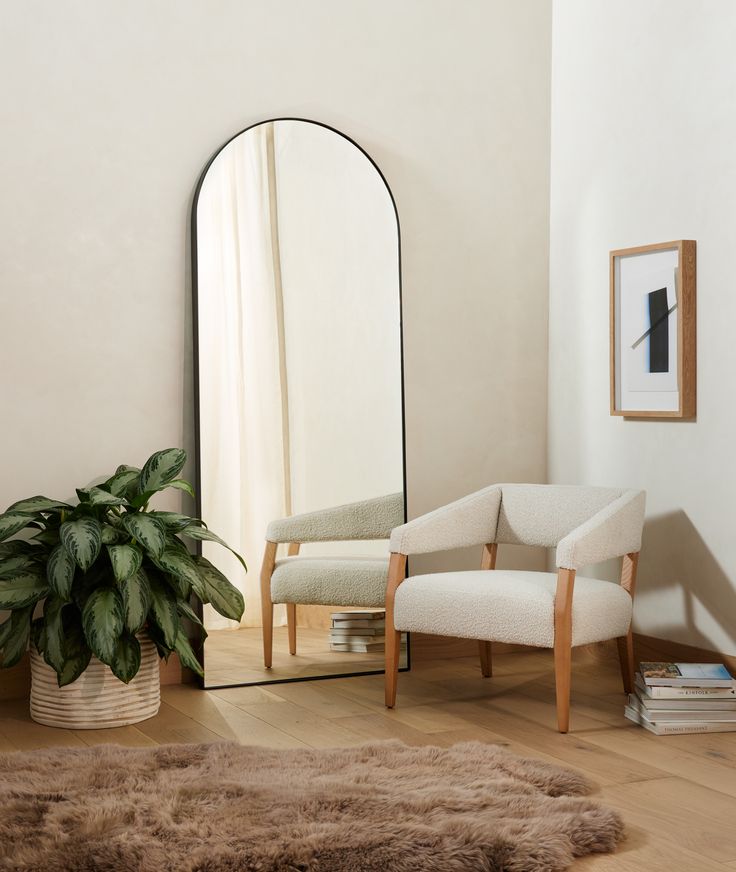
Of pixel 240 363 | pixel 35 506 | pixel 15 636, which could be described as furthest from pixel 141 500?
pixel 240 363

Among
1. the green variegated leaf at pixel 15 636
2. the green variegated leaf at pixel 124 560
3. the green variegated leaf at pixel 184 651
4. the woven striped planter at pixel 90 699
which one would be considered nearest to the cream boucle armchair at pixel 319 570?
the green variegated leaf at pixel 184 651

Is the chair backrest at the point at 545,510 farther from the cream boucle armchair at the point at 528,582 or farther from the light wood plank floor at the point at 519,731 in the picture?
the light wood plank floor at the point at 519,731

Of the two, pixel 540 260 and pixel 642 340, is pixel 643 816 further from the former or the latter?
pixel 540 260

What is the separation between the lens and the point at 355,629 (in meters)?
3.86

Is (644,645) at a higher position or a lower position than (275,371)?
lower

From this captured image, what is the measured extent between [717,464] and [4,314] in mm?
2293

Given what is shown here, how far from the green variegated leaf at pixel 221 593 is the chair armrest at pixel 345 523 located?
1.16 ft

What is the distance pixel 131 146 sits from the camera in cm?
363

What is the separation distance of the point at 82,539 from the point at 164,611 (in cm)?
34

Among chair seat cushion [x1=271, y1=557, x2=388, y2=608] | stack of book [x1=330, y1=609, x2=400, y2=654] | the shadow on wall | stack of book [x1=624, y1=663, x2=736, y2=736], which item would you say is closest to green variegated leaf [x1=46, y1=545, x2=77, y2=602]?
chair seat cushion [x1=271, y1=557, x2=388, y2=608]

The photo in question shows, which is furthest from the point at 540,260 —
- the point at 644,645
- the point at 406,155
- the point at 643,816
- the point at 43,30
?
the point at 643,816

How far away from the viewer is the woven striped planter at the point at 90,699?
10.5 feet

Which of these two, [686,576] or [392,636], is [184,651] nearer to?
[392,636]

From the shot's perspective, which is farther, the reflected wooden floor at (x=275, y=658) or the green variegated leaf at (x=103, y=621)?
the reflected wooden floor at (x=275, y=658)
